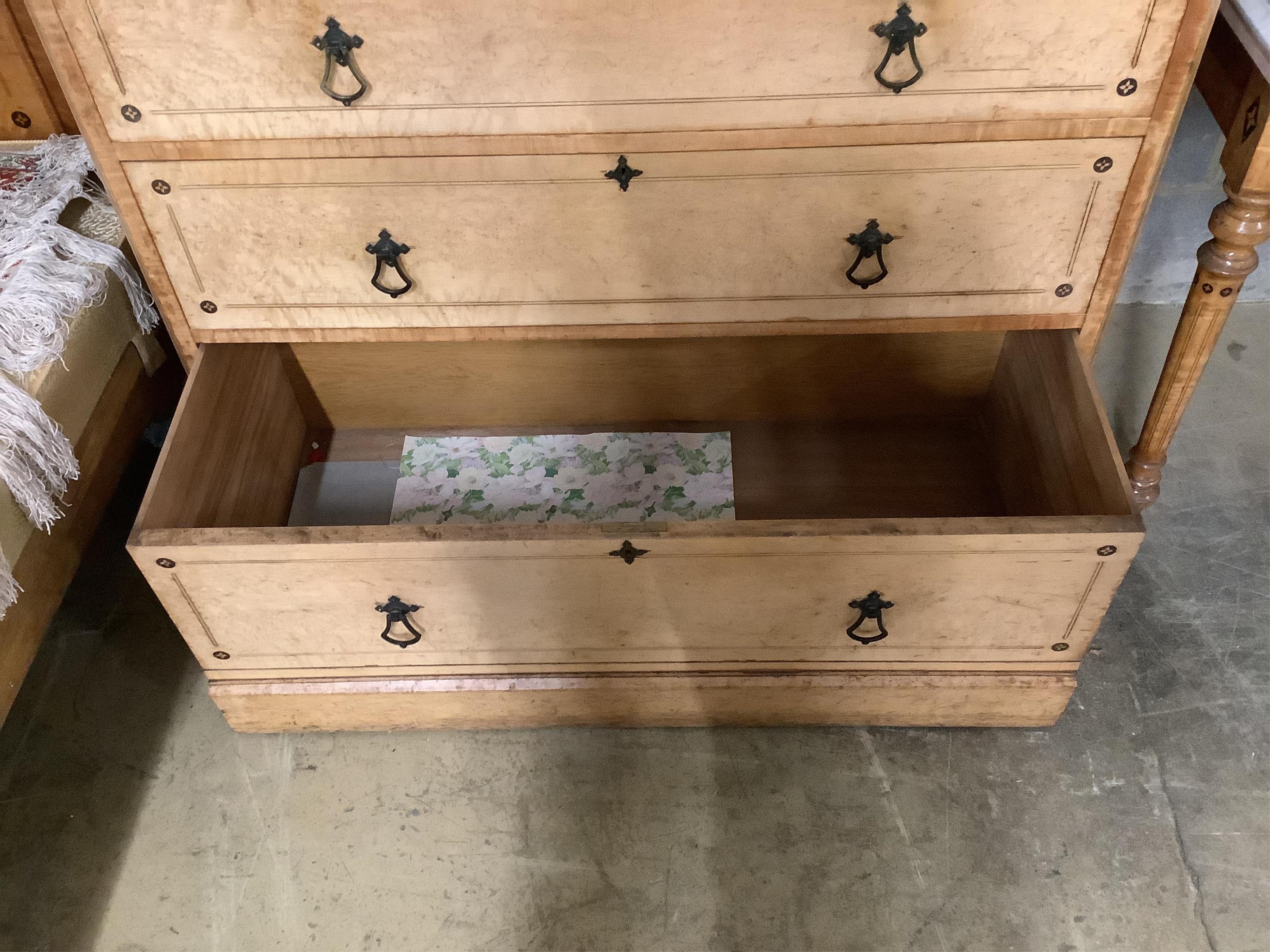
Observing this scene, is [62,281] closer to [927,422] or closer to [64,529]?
[64,529]

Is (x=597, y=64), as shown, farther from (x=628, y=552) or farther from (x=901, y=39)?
(x=628, y=552)

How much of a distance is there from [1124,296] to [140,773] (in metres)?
1.65

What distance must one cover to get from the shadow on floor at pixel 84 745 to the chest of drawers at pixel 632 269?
17cm

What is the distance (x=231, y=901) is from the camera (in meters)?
1.09

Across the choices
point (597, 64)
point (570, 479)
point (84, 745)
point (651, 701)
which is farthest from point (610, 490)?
point (84, 745)

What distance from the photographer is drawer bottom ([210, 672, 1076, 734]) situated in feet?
3.66

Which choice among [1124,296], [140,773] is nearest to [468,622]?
[140,773]

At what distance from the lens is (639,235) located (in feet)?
3.29

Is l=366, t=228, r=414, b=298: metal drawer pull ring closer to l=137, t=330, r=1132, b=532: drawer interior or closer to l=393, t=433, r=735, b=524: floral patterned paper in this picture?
l=137, t=330, r=1132, b=532: drawer interior

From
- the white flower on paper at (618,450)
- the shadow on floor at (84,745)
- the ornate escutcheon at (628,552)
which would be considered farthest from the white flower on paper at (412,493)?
the ornate escutcheon at (628,552)

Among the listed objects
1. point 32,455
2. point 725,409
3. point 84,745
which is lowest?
point 84,745

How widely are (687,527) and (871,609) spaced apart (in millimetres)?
212

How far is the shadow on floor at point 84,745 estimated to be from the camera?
1097mm

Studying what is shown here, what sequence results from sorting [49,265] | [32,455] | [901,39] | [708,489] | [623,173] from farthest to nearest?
[708,489], [49,265], [32,455], [623,173], [901,39]
